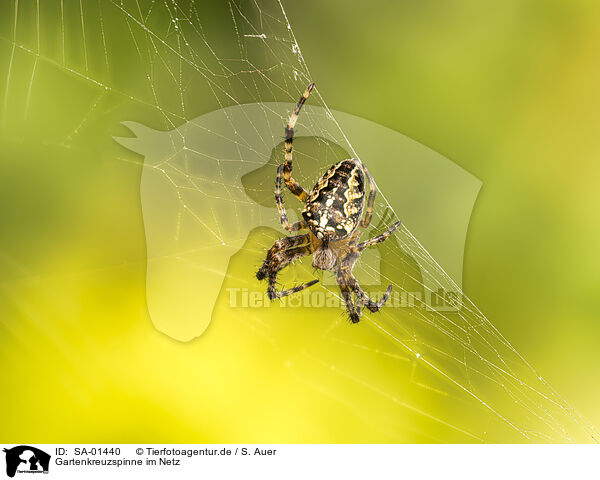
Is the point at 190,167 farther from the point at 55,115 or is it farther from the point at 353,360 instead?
the point at 353,360

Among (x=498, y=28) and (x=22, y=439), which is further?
(x=498, y=28)

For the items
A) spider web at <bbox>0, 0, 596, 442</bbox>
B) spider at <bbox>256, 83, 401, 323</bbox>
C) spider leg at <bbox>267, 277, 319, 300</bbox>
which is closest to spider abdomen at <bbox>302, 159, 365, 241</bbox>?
spider at <bbox>256, 83, 401, 323</bbox>

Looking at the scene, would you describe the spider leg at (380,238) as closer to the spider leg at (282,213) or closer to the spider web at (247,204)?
the spider web at (247,204)

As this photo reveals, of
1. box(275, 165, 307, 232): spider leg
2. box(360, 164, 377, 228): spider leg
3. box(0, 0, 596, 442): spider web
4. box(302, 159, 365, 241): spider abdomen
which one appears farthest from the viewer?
box(0, 0, 596, 442): spider web

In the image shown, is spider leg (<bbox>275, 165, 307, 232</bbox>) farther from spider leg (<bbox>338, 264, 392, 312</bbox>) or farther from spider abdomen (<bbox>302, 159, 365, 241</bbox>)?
spider leg (<bbox>338, 264, 392, 312</bbox>)

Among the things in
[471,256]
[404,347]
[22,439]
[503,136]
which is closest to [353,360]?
[404,347]

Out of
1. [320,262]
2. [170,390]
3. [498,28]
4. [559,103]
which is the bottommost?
[170,390]
